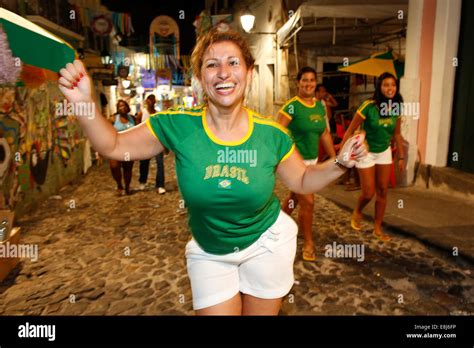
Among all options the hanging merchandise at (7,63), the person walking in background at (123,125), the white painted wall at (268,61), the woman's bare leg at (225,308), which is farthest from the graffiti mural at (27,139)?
the white painted wall at (268,61)

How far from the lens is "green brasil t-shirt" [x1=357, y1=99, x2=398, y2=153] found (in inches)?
211

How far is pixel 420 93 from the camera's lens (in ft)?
28.5

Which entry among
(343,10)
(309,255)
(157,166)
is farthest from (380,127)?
(157,166)

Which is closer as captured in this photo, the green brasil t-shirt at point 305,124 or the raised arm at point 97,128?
the raised arm at point 97,128

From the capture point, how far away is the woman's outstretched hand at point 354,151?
2123 millimetres

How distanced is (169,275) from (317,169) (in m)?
3.08

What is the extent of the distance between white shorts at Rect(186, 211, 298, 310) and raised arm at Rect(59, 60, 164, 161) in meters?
0.67

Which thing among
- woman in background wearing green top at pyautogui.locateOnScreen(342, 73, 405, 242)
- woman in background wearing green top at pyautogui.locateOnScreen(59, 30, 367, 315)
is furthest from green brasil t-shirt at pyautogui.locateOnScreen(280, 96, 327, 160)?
woman in background wearing green top at pyautogui.locateOnScreen(59, 30, 367, 315)

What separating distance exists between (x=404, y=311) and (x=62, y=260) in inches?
174

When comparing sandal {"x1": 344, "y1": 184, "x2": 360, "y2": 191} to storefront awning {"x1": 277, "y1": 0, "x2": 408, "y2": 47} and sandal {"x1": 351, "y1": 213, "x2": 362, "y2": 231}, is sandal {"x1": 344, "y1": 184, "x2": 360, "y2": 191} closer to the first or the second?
sandal {"x1": 351, "y1": 213, "x2": 362, "y2": 231}

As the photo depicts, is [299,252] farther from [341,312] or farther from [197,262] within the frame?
[197,262]

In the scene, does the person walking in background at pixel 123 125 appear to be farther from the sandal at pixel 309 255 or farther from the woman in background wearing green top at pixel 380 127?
the woman in background wearing green top at pixel 380 127

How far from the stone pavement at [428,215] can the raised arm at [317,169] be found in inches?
140
